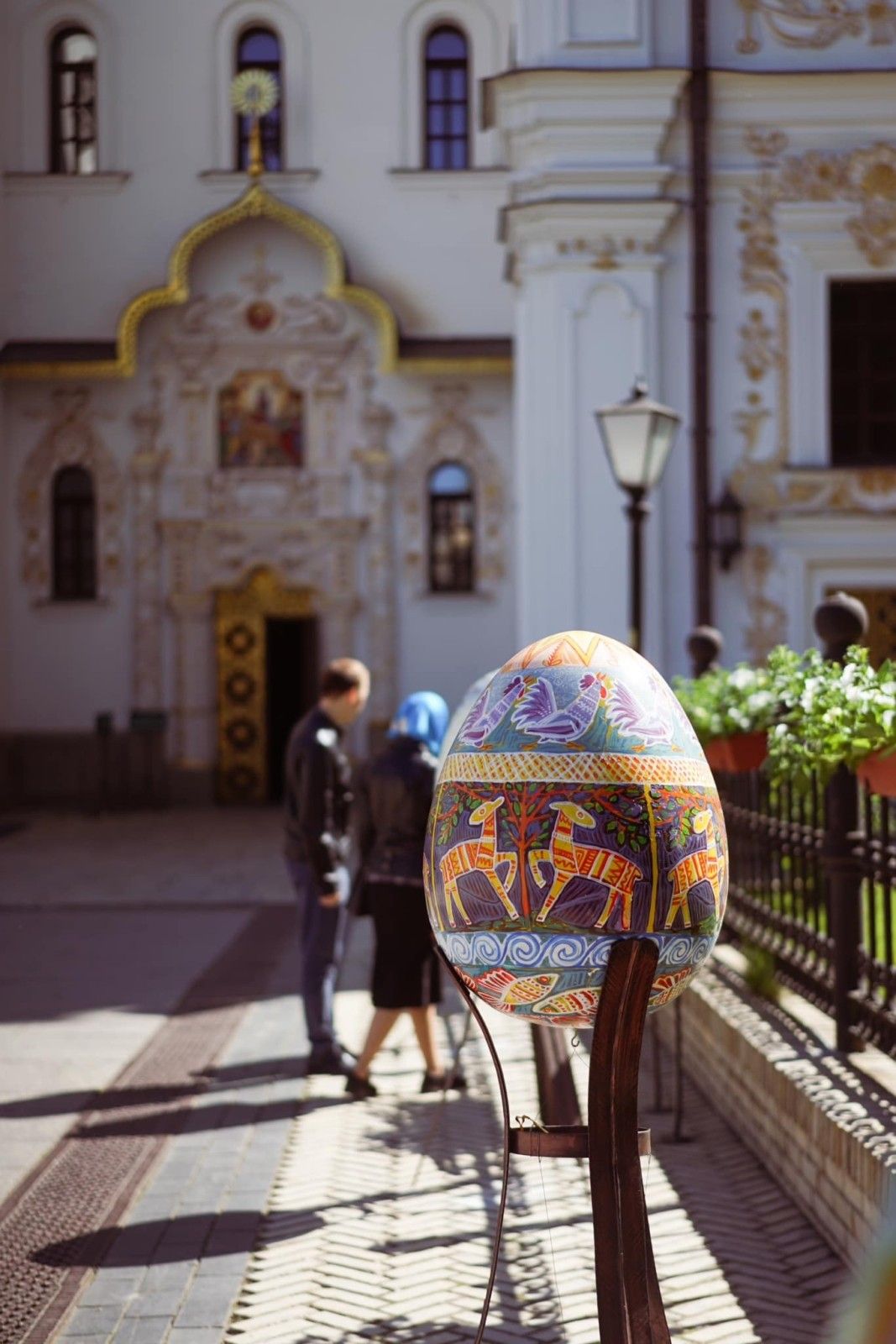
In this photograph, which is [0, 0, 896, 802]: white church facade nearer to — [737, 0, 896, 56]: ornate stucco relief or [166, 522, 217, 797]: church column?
[166, 522, 217, 797]: church column

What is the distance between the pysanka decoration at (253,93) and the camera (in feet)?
92.1

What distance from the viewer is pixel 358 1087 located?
8398 mm

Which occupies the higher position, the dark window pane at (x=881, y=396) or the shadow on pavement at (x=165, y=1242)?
the dark window pane at (x=881, y=396)

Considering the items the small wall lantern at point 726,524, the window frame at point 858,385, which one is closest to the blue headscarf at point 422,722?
the small wall lantern at point 726,524

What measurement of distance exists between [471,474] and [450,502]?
1.79 ft

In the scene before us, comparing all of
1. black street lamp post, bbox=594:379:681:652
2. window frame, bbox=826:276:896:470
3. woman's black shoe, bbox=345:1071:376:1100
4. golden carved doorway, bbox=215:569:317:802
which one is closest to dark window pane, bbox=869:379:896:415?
window frame, bbox=826:276:896:470

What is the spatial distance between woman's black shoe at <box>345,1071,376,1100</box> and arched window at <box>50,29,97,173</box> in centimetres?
2273

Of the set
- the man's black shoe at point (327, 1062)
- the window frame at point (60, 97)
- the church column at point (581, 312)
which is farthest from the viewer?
the window frame at point (60, 97)

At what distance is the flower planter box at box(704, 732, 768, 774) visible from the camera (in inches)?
318

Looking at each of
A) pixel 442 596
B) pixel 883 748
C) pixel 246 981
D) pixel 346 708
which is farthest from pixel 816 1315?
pixel 442 596

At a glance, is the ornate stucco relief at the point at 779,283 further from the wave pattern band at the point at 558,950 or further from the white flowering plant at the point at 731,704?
the wave pattern band at the point at 558,950

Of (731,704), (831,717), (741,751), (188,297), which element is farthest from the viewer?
(188,297)

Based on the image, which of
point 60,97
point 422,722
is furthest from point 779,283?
point 60,97

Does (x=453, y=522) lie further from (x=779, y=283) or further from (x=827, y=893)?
(x=827, y=893)
